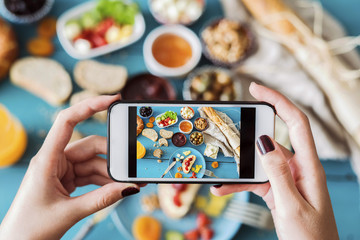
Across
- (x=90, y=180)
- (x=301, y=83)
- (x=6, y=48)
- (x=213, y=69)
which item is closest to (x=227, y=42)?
(x=213, y=69)

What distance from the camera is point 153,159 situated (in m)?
0.84

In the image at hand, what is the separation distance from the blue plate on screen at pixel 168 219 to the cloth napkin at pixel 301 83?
0.34 metres

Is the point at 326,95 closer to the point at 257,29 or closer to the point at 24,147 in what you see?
the point at 257,29

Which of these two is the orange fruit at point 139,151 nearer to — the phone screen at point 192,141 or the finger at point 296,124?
the phone screen at point 192,141

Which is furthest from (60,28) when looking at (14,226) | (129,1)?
(14,226)

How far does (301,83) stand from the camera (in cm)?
122

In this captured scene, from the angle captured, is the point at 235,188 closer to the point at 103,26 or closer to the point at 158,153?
the point at 158,153

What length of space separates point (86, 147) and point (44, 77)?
0.37m

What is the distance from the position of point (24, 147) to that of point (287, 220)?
2.99 ft

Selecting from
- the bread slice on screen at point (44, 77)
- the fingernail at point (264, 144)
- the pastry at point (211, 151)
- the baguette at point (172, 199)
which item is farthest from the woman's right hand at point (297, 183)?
the bread slice on screen at point (44, 77)

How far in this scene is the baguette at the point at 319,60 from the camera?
1187 millimetres

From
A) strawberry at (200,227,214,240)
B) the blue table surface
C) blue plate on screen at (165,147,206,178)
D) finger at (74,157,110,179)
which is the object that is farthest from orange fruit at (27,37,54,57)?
strawberry at (200,227,214,240)

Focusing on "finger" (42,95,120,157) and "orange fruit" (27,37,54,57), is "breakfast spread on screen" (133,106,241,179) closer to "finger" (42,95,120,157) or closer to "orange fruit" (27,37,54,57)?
"finger" (42,95,120,157)

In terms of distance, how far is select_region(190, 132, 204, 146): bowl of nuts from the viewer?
839 mm
